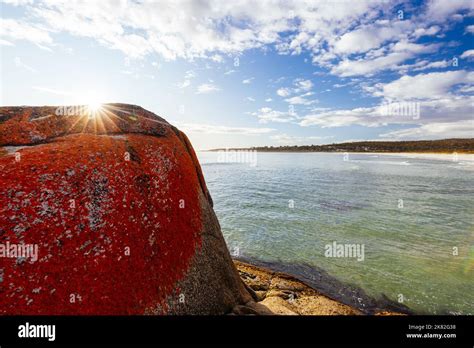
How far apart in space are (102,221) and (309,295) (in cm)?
824

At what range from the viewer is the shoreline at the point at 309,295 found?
796 cm

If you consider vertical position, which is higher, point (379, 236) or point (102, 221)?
point (102, 221)

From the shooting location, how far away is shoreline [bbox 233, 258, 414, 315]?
7.96m

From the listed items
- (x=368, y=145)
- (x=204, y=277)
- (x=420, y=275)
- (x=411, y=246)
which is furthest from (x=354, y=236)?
(x=368, y=145)

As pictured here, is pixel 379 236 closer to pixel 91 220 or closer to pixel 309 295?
pixel 309 295

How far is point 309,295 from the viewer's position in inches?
359

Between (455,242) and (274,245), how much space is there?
987cm

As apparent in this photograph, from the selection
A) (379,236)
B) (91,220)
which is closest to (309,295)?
(379,236)

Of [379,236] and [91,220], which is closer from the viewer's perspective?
[91,220]

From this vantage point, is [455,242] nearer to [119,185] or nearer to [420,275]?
[420,275]

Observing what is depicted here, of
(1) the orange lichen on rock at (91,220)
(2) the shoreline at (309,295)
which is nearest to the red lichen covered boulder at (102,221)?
(1) the orange lichen on rock at (91,220)

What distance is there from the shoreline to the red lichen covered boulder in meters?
3.59

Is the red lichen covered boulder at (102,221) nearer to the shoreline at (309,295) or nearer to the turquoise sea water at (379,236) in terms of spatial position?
the shoreline at (309,295)
